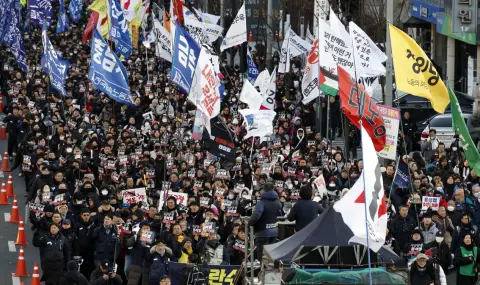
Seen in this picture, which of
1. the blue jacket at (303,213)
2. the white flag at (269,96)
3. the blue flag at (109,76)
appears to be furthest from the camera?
the white flag at (269,96)

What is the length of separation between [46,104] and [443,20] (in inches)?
655

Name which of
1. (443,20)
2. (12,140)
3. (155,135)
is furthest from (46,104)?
→ (443,20)

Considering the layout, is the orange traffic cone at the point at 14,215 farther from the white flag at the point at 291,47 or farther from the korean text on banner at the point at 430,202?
the white flag at the point at 291,47

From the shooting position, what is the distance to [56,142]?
3136cm

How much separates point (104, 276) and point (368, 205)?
6621 mm

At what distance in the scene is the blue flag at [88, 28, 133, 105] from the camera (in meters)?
30.4

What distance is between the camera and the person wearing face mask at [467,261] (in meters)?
20.8

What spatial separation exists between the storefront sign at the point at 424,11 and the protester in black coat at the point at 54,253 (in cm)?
2900

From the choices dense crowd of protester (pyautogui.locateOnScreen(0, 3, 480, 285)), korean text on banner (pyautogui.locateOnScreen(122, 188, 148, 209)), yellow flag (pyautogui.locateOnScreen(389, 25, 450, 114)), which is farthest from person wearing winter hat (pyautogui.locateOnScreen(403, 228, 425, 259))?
korean text on banner (pyautogui.locateOnScreen(122, 188, 148, 209))

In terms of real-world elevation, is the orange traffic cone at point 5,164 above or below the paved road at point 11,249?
above

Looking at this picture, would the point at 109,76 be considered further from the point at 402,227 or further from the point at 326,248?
the point at 326,248

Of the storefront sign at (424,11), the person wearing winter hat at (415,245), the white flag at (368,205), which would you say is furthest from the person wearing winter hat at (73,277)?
the storefront sign at (424,11)

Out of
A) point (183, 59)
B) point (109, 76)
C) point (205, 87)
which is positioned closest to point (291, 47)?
point (109, 76)

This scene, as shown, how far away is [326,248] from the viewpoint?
14969 mm
